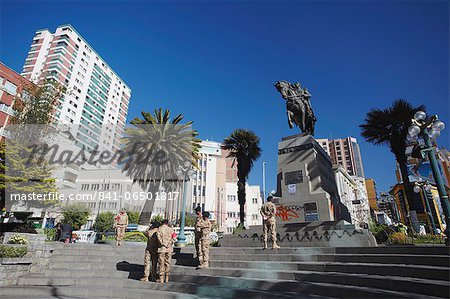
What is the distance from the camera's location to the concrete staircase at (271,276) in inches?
183

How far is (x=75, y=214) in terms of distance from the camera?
4406 cm

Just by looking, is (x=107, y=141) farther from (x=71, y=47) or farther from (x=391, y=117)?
(x=391, y=117)

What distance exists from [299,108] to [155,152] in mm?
16298

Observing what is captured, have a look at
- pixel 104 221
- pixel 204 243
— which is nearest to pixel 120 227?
pixel 204 243

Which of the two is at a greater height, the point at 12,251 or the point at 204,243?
the point at 204,243

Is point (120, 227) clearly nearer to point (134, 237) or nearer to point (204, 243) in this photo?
point (134, 237)

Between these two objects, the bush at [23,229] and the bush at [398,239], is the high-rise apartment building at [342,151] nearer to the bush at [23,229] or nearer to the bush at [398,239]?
the bush at [398,239]

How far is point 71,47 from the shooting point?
6662 centimetres

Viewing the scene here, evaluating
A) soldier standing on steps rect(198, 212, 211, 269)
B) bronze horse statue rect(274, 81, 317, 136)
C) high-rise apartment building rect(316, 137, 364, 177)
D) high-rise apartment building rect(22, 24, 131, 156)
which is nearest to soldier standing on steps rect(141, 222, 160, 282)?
soldier standing on steps rect(198, 212, 211, 269)

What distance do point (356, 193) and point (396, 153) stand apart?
182 ft

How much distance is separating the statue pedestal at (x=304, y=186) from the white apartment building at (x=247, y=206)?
2202 inches

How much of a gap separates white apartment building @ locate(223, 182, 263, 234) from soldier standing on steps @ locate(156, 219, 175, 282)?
5990 cm

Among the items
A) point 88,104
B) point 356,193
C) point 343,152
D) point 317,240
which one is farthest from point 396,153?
point 343,152

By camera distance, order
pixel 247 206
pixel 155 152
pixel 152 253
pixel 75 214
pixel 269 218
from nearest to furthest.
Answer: pixel 152 253
pixel 269 218
pixel 155 152
pixel 75 214
pixel 247 206
